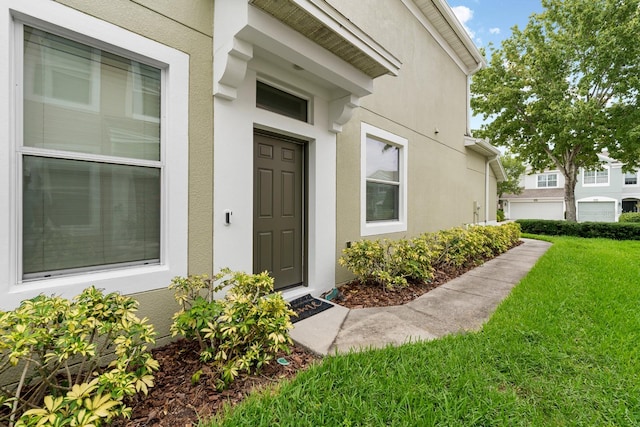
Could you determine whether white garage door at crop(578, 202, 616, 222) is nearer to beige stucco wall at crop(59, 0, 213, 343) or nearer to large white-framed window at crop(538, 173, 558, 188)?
large white-framed window at crop(538, 173, 558, 188)

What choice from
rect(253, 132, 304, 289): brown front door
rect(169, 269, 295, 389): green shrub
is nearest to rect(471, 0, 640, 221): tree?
rect(253, 132, 304, 289): brown front door

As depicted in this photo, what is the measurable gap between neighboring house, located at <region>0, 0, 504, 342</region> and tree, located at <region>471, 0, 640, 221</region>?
1344 cm

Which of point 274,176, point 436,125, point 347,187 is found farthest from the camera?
point 436,125

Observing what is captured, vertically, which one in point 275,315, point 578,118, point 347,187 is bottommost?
point 275,315

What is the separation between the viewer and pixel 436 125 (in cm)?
743

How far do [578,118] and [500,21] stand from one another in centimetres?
578

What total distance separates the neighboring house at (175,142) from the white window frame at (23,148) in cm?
1

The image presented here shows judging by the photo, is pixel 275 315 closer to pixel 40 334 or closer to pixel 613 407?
pixel 40 334

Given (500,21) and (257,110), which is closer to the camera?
(257,110)

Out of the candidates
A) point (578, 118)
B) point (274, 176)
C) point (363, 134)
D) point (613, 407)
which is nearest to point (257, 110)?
point (274, 176)

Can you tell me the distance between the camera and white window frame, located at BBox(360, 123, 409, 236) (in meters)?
5.12

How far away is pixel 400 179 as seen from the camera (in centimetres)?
617

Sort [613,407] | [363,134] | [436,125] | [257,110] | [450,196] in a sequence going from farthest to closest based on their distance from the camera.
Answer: [450,196], [436,125], [363,134], [257,110], [613,407]

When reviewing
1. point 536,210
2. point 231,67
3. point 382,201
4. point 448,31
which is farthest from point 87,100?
point 536,210
